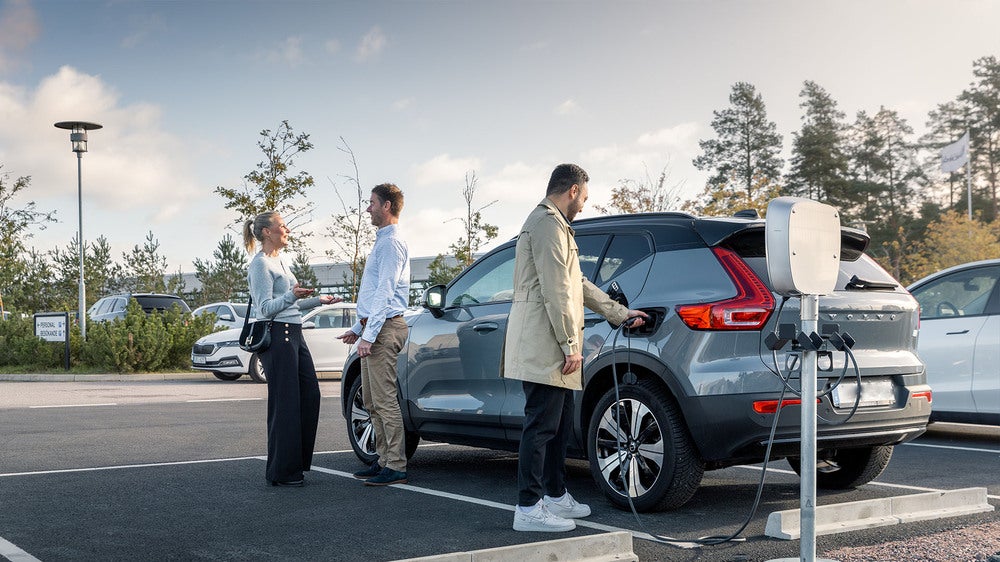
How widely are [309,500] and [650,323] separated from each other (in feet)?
8.12

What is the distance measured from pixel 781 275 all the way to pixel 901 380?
212 cm

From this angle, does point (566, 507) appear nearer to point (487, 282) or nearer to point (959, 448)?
point (487, 282)

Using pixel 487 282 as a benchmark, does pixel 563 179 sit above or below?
above

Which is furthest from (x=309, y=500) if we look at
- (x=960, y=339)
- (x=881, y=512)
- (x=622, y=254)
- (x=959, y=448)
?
(x=960, y=339)

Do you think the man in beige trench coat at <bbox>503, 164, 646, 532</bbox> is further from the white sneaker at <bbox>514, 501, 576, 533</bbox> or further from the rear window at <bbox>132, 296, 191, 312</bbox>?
the rear window at <bbox>132, 296, 191, 312</bbox>

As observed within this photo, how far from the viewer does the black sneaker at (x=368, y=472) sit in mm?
7191

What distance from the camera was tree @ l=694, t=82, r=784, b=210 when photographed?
190 feet

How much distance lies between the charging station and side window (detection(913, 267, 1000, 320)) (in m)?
5.66

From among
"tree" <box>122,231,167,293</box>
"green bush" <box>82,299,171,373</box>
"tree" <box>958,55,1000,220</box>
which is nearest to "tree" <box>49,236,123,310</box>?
"tree" <box>122,231,167,293</box>

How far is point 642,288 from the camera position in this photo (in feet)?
19.6

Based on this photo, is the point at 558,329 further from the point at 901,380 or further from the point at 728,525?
the point at 901,380

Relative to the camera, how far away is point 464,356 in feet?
23.1

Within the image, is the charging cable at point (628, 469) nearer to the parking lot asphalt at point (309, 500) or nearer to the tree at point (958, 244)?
the parking lot asphalt at point (309, 500)

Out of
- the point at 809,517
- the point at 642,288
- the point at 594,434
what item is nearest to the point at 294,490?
the point at 594,434
